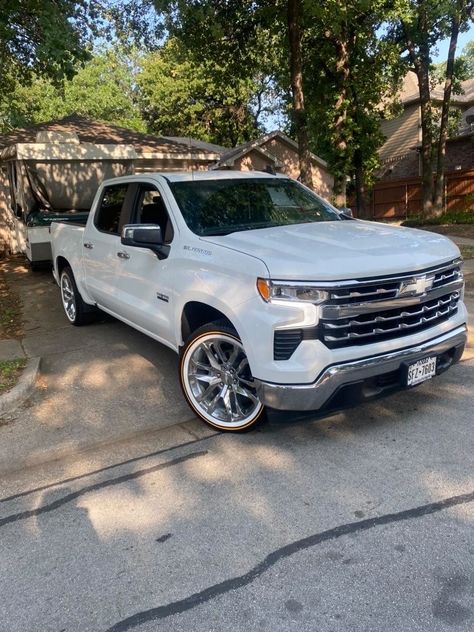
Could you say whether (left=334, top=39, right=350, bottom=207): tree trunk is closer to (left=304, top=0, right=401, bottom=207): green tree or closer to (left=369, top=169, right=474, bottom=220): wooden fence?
(left=304, top=0, right=401, bottom=207): green tree

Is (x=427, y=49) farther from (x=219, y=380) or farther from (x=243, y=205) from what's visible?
(x=219, y=380)

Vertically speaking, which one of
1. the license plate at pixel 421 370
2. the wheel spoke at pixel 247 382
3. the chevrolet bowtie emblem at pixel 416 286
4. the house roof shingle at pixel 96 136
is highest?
the house roof shingle at pixel 96 136

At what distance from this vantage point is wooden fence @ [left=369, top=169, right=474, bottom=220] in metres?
22.1

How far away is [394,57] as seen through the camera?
1819 centimetres

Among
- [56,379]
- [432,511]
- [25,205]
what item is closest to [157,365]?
[56,379]

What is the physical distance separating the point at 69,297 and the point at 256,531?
17.5 ft

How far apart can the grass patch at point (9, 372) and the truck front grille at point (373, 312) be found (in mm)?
2821

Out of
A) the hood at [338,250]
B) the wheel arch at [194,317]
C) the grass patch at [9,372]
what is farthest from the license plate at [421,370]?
the grass patch at [9,372]

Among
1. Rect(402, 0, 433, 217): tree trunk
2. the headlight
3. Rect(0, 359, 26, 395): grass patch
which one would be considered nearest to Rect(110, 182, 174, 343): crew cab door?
Rect(0, 359, 26, 395): grass patch

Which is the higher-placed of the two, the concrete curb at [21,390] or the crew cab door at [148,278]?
the crew cab door at [148,278]

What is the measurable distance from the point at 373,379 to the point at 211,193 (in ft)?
7.62

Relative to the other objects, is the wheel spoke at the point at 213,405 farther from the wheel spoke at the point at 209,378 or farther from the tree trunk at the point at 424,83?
the tree trunk at the point at 424,83

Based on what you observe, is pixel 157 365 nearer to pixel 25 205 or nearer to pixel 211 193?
pixel 211 193

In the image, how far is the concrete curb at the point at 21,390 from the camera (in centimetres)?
475
